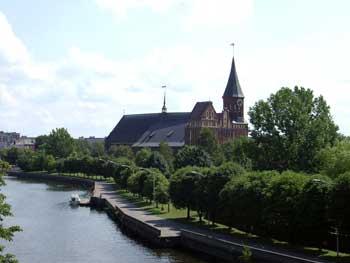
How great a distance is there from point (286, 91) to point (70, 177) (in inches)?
3570

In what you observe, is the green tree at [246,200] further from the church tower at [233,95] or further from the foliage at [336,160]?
the church tower at [233,95]

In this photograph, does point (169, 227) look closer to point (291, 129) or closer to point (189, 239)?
point (189, 239)

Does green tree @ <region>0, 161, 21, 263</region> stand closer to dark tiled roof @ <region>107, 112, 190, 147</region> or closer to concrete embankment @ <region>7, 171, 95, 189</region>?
concrete embankment @ <region>7, 171, 95, 189</region>

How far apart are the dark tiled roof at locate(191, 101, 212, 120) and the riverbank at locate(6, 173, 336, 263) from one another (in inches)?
3453

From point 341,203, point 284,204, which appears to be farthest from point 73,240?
point 341,203

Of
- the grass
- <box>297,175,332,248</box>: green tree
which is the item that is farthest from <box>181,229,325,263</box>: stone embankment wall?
<box>297,175,332,248</box>: green tree

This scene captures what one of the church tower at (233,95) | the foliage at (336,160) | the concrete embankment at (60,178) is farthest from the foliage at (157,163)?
the church tower at (233,95)

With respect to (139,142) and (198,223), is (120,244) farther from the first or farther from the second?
(139,142)

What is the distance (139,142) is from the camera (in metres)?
186

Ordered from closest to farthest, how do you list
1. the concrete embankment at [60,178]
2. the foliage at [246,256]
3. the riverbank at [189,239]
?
the foliage at [246,256] < the riverbank at [189,239] < the concrete embankment at [60,178]

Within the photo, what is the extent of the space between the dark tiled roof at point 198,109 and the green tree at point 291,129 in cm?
8446

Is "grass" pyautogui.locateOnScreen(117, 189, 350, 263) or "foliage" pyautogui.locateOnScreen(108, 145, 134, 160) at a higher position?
"foliage" pyautogui.locateOnScreen(108, 145, 134, 160)

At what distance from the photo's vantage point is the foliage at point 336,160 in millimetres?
58831

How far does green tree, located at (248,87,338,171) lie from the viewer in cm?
7756
